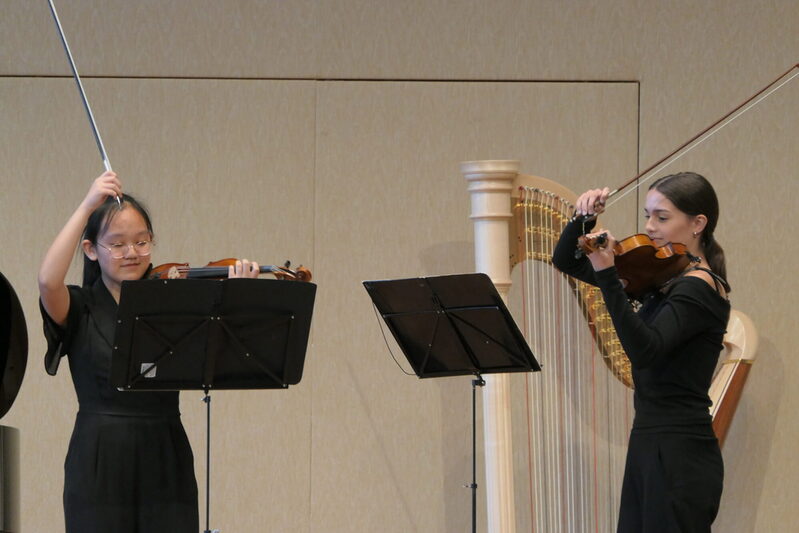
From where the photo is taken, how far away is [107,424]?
8.41 feet

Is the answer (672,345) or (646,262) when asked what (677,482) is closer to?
(672,345)

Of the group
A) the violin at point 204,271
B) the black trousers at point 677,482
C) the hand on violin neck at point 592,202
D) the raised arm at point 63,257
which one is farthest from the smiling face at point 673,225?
the raised arm at point 63,257

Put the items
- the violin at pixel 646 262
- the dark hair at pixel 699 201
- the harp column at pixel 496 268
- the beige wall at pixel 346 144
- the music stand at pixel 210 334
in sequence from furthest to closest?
1. the beige wall at pixel 346 144
2. the harp column at pixel 496 268
3. the dark hair at pixel 699 201
4. the violin at pixel 646 262
5. the music stand at pixel 210 334

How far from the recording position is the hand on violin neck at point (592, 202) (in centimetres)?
270

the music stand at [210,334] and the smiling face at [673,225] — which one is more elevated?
the smiling face at [673,225]

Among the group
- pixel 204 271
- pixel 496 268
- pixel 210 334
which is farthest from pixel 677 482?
pixel 204 271

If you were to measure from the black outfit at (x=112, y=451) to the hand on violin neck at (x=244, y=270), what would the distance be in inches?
12.5

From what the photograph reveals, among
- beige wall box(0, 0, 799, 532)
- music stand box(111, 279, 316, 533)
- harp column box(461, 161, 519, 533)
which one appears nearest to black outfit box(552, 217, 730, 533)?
harp column box(461, 161, 519, 533)

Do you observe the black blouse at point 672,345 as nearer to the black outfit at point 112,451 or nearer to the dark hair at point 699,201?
the dark hair at point 699,201

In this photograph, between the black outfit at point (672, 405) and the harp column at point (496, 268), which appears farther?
the harp column at point (496, 268)

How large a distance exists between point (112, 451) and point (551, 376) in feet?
4.59

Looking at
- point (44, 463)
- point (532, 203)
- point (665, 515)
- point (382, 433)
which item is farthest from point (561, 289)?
point (44, 463)

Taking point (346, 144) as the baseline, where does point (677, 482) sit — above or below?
below

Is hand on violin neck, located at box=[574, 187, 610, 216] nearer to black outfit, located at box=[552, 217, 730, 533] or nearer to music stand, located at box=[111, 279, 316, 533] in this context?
black outfit, located at box=[552, 217, 730, 533]
